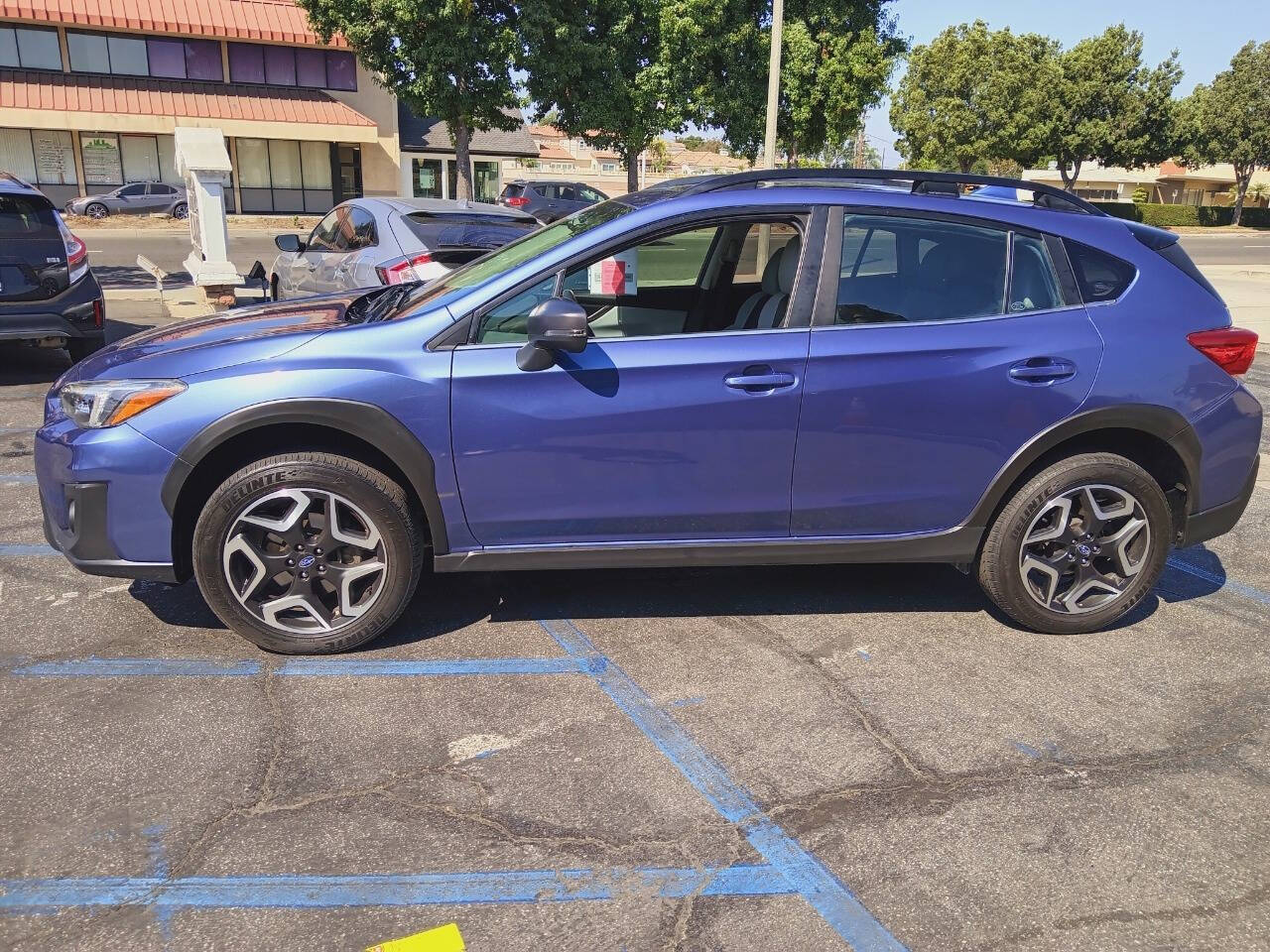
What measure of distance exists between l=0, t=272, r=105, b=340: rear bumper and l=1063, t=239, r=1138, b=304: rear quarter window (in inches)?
298

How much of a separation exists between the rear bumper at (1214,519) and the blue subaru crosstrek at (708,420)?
0.06ft

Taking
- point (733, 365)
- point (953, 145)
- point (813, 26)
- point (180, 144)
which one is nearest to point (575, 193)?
point (813, 26)

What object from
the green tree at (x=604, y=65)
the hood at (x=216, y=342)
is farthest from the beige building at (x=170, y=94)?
the hood at (x=216, y=342)

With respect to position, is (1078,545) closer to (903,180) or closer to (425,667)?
(903,180)

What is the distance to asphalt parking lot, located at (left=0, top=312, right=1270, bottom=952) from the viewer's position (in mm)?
2600

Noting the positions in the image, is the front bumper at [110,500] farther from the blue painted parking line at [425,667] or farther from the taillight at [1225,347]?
the taillight at [1225,347]

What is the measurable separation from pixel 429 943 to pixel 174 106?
3844cm

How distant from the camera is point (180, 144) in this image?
1233cm

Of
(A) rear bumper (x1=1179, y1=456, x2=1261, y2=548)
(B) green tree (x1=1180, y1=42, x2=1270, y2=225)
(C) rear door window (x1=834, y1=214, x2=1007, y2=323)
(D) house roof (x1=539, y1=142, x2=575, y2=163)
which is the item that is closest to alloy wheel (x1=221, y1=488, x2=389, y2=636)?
(C) rear door window (x1=834, y1=214, x2=1007, y2=323)

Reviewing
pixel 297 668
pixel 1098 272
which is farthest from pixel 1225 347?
pixel 297 668

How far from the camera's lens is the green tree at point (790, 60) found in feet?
70.6

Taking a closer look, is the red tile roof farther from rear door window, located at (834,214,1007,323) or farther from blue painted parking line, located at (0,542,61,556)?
rear door window, located at (834,214,1007,323)

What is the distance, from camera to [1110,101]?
49.0 metres

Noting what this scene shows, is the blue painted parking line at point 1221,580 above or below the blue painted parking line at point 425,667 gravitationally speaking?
below
